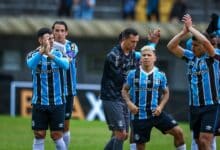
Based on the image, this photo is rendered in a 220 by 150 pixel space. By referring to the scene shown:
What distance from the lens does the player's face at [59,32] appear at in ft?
56.0

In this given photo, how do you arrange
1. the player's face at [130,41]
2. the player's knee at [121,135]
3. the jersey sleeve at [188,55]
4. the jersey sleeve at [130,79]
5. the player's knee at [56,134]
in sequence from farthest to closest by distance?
the player's knee at [121,135] → the player's face at [130,41] → the player's knee at [56,134] → the jersey sleeve at [130,79] → the jersey sleeve at [188,55]

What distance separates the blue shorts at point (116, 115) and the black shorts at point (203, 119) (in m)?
1.43

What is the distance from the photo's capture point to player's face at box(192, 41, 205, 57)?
597 inches

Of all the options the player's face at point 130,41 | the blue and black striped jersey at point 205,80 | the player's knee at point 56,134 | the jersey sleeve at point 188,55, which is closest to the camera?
the blue and black striped jersey at point 205,80

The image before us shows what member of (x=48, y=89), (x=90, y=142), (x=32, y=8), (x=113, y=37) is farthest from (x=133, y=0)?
(x=48, y=89)

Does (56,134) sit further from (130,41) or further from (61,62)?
(130,41)

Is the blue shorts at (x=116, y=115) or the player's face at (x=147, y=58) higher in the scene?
the player's face at (x=147, y=58)

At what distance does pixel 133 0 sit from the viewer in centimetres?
3033

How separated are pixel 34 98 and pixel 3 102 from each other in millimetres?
12568

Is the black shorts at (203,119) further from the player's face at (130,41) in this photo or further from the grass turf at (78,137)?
the grass turf at (78,137)

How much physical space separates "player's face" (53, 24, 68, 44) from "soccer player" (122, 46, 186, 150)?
2.04 metres

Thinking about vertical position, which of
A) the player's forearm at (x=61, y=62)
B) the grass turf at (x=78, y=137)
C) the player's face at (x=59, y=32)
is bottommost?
the grass turf at (x=78, y=137)

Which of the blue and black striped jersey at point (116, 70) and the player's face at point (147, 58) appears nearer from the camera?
the player's face at point (147, 58)

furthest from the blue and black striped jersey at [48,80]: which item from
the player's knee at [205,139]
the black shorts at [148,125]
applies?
the player's knee at [205,139]
